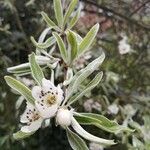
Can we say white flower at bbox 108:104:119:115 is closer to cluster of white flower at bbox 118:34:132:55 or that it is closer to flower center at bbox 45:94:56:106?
cluster of white flower at bbox 118:34:132:55

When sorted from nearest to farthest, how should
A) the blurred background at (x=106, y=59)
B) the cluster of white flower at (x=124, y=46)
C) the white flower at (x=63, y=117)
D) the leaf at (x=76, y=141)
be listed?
the white flower at (x=63, y=117), the leaf at (x=76, y=141), the blurred background at (x=106, y=59), the cluster of white flower at (x=124, y=46)

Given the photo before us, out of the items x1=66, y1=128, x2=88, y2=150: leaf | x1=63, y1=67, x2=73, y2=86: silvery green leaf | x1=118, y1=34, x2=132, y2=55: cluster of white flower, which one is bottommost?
x1=118, y1=34, x2=132, y2=55: cluster of white flower

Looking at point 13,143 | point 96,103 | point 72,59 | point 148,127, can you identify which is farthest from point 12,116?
point 72,59

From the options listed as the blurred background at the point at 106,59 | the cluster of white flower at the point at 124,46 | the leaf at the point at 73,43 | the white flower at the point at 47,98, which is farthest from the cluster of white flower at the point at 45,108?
the cluster of white flower at the point at 124,46

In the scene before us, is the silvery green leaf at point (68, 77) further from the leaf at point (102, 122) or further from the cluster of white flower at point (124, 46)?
the cluster of white flower at point (124, 46)

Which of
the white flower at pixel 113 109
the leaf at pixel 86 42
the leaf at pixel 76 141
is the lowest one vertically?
the white flower at pixel 113 109

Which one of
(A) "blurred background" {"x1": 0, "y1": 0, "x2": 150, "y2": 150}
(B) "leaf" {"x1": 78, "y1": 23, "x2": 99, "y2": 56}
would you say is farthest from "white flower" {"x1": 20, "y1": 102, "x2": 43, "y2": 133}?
(A) "blurred background" {"x1": 0, "y1": 0, "x2": 150, "y2": 150}

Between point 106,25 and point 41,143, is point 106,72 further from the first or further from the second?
point 41,143
